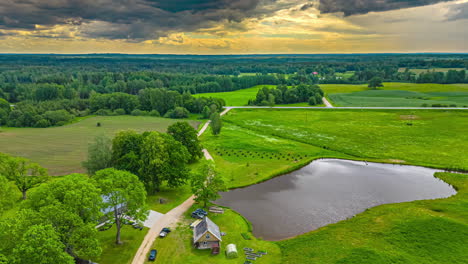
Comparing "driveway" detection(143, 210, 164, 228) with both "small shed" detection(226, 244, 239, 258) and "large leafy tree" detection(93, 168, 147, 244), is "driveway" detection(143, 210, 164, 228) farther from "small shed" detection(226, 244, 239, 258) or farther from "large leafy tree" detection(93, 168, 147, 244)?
"small shed" detection(226, 244, 239, 258)

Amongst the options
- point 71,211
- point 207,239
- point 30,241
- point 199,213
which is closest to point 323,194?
point 199,213

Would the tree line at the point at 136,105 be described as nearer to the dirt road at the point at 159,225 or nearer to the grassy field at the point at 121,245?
the dirt road at the point at 159,225

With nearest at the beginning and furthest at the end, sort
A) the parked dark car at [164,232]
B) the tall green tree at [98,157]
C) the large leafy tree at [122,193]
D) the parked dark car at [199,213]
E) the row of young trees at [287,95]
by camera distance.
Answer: the large leafy tree at [122,193] → the parked dark car at [164,232] → the parked dark car at [199,213] → the tall green tree at [98,157] → the row of young trees at [287,95]

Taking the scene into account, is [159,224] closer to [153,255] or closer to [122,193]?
[153,255]

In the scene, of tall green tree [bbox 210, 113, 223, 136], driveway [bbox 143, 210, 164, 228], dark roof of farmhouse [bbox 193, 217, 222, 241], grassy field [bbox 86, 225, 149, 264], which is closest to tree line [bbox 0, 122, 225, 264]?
grassy field [bbox 86, 225, 149, 264]

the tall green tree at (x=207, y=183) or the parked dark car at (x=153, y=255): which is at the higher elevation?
the tall green tree at (x=207, y=183)

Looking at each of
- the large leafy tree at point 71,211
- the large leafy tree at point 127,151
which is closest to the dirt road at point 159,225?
the large leafy tree at point 71,211
